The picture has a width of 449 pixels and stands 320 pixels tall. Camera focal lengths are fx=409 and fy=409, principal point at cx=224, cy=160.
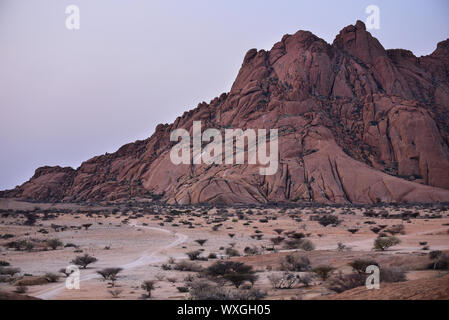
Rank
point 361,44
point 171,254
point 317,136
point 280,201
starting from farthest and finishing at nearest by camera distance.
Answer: point 361,44 < point 317,136 < point 280,201 < point 171,254

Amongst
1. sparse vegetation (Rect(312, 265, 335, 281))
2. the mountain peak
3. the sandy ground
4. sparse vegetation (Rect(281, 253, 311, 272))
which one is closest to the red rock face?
the mountain peak

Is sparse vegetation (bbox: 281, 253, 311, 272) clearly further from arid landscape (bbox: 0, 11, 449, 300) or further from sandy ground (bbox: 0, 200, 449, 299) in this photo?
sandy ground (bbox: 0, 200, 449, 299)

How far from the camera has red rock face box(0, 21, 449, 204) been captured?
264 ft

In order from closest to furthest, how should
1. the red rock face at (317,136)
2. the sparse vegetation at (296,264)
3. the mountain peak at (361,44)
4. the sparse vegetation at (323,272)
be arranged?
the sparse vegetation at (323,272) → the sparse vegetation at (296,264) → the red rock face at (317,136) → the mountain peak at (361,44)

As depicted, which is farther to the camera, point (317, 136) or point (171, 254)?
point (317, 136)

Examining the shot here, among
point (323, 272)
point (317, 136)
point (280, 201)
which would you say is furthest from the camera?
point (317, 136)

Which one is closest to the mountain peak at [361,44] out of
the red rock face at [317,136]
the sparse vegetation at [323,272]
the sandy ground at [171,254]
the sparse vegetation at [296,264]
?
the red rock face at [317,136]

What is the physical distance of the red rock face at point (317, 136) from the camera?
264 ft

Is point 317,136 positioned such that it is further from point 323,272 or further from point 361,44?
point 323,272

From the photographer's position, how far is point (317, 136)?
88438mm

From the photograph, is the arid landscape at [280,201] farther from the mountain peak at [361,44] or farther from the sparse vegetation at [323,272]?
the mountain peak at [361,44]

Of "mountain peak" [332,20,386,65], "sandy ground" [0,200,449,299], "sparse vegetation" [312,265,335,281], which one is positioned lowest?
"sandy ground" [0,200,449,299]

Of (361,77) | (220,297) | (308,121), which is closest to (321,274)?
(220,297)

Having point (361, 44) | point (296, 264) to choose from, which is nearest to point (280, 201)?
point (361, 44)
